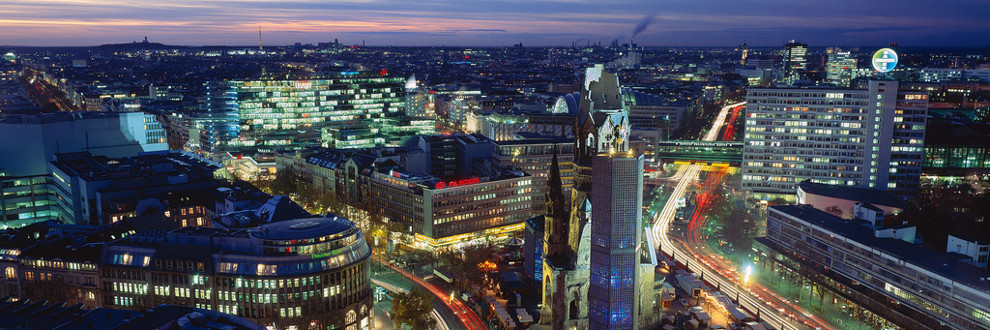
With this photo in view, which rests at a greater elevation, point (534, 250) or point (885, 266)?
point (885, 266)

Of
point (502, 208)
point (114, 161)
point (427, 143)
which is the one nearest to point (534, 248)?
point (502, 208)

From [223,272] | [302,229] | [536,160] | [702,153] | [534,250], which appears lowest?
[534,250]

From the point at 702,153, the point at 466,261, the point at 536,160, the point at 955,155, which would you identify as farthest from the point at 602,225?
the point at 702,153

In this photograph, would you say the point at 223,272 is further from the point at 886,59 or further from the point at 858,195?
the point at 886,59

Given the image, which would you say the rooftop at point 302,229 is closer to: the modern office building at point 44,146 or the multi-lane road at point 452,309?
the multi-lane road at point 452,309

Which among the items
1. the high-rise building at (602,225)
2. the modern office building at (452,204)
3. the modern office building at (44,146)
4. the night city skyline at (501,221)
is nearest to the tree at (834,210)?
the night city skyline at (501,221)

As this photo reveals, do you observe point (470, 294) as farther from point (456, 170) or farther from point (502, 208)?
point (456, 170)
